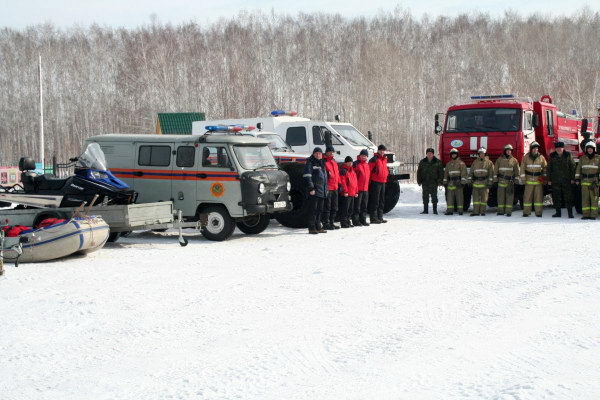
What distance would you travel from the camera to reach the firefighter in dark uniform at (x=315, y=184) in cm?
1435

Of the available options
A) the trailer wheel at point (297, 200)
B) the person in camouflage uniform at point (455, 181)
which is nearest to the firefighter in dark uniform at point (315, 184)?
the trailer wheel at point (297, 200)

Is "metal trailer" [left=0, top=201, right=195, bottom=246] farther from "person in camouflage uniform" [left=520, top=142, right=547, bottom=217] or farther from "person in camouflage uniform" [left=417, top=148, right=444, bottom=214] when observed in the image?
"person in camouflage uniform" [left=520, top=142, right=547, bottom=217]

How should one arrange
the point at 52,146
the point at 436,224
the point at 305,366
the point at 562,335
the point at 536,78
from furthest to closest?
the point at 52,146 → the point at 536,78 → the point at 436,224 → the point at 562,335 → the point at 305,366

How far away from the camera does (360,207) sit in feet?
53.0

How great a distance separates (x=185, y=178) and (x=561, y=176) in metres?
8.65

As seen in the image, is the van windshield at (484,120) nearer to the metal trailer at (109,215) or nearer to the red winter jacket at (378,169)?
the red winter jacket at (378,169)

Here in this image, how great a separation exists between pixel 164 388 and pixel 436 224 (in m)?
11.4

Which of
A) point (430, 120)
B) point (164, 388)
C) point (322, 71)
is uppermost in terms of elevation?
point (322, 71)

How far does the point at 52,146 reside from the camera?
60312 mm

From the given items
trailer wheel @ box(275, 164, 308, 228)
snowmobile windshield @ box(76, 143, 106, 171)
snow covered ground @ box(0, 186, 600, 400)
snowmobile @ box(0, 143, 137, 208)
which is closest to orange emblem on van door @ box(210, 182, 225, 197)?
snowmobile @ box(0, 143, 137, 208)

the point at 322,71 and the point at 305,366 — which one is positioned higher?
the point at 322,71

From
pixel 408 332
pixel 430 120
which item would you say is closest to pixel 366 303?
pixel 408 332

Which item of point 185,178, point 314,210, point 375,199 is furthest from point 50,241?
point 375,199

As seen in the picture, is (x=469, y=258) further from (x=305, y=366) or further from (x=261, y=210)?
(x=305, y=366)
